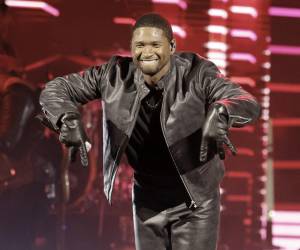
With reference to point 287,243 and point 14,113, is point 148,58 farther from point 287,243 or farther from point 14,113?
point 287,243

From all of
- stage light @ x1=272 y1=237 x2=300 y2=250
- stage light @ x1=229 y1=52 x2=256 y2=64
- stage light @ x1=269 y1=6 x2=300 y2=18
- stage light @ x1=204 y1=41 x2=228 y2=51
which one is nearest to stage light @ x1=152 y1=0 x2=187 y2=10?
stage light @ x1=204 y1=41 x2=228 y2=51

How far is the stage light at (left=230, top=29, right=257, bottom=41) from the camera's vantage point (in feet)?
12.2

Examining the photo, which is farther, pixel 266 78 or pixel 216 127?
pixel 266 78

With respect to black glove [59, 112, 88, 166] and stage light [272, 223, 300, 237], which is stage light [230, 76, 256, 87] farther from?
black glove [59, 112, 88, 166]

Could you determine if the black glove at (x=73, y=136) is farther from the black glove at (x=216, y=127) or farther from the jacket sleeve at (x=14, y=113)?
the jacket sleeve at (x=14, y=113)

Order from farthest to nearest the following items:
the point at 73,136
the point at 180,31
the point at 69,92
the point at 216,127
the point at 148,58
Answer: the point at 180,31 → the point at 69,92 → the point at 148,58 → the point at 73,136 → the point at 216,127

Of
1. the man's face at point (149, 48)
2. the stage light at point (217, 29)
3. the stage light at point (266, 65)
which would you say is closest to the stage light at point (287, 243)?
the stage light at point (266, 65)

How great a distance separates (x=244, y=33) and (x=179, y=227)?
2197 mm

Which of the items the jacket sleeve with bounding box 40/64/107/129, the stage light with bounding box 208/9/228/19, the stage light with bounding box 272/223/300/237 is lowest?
the stage light with bounding box 272/223/300/237

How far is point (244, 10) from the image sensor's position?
3.72 m

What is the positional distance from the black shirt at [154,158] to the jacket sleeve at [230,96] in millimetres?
147

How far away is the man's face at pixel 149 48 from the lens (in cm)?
166

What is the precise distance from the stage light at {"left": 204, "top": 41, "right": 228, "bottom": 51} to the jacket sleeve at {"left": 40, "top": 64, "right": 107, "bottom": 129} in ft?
6.33

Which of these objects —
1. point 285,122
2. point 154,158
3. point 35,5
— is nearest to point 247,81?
point 285,122
